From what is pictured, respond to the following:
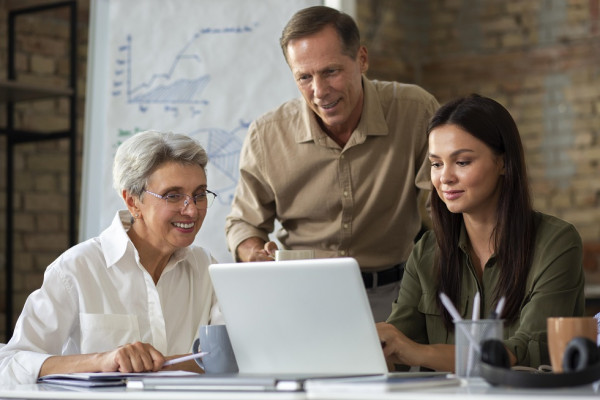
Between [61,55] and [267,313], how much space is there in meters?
3.72

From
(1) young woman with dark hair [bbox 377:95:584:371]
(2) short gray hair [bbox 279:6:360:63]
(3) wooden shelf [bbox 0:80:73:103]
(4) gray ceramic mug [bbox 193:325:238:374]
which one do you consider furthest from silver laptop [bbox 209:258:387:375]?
(3) wooden shelf [bbox 0:80:73:103]

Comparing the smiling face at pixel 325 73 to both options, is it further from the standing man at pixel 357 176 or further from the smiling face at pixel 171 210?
the smiling face at pixel 171 210

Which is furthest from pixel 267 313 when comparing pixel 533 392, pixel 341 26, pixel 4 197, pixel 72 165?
pixel 4 197

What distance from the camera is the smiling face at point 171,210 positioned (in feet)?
7.32

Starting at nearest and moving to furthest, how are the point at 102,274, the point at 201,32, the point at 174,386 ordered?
the point at 174,386 → the point at 102,274 → the point at 201,32

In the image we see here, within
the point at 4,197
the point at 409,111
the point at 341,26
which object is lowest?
the point at 4,197

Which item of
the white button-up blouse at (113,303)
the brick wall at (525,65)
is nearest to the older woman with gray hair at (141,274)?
the white button-up blouse at (113,303)

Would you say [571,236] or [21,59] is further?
[21,59]

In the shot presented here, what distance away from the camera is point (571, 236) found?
6.63 ft

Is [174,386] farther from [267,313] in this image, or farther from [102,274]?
[102,274]

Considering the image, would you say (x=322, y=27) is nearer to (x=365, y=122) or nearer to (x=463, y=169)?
(x=365, y=122)

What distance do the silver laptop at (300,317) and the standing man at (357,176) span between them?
110 cm

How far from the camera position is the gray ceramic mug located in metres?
1.79

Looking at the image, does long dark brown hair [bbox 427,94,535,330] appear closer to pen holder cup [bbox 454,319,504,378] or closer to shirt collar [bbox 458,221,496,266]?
shirt collar [bbox 458,221,496,266]
